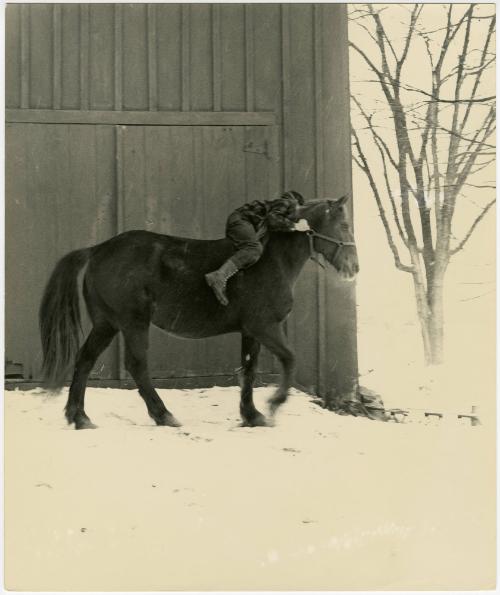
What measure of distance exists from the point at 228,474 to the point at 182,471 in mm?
282

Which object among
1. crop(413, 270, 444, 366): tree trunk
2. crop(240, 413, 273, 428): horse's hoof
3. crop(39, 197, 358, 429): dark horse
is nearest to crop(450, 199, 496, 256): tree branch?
crop(413, 270, 444, 366): tree trunk

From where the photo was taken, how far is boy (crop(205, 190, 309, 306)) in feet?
15.8

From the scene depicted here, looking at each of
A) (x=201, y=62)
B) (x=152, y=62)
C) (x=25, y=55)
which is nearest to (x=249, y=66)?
(x=201, y=62)

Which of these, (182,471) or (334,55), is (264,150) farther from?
(182,471)

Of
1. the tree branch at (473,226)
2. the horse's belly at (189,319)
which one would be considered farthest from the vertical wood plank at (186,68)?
the tree branch at (473,226)

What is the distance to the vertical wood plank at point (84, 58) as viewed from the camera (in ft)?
18.7

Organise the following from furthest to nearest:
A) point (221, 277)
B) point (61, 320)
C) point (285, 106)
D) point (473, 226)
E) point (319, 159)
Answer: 1. point (319, 159)
2. point (285, 106)
3. point (473, 226)
4. point (61, 320)
5. point (221, 277)

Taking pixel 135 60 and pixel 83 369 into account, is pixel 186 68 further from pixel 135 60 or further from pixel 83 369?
pixel 83 369

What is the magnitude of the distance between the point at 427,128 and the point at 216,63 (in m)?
1.68

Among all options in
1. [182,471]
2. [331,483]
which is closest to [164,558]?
[182,471]

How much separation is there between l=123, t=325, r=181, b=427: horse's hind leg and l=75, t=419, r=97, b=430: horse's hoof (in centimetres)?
37

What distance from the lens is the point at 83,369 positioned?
494 centimetres

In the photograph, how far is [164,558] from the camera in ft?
14.2

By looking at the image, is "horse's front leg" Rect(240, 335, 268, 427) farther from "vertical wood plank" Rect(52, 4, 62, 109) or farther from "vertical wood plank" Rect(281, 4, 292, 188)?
"vertical wood plank" Rect(52, 4, 62, 109)
